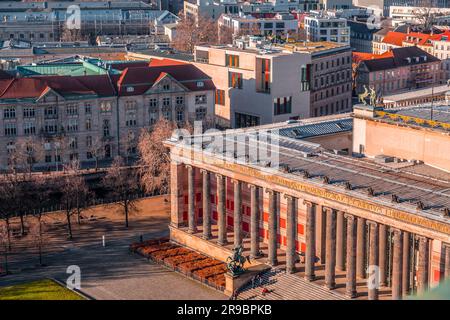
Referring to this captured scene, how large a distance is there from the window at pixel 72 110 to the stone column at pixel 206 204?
53815 mm

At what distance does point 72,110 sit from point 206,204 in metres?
56.1

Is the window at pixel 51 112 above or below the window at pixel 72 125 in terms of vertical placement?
above

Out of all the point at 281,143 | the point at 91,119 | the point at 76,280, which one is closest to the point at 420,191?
the point at 281,143

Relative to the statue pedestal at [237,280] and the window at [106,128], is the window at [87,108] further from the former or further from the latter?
the statue pedestal at [237,280]

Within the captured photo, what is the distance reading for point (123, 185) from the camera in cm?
12912

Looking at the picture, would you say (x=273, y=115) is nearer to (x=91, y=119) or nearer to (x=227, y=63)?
(x=227, y=63)

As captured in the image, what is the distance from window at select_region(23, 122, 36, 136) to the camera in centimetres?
15375

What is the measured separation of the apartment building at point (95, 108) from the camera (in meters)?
153

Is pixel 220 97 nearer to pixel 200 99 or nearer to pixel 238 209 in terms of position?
pixel 200 99

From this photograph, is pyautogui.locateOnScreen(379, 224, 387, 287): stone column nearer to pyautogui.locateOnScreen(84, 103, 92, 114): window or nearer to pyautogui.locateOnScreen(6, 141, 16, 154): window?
pyautogui.locateOnScreen(84, 103, 92, 114): window

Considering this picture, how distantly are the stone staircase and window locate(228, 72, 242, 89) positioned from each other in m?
85.1

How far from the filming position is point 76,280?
10325 centimetres

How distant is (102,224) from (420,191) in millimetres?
54697

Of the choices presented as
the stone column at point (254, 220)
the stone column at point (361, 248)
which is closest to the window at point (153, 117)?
the stone column at point (254, 220)
